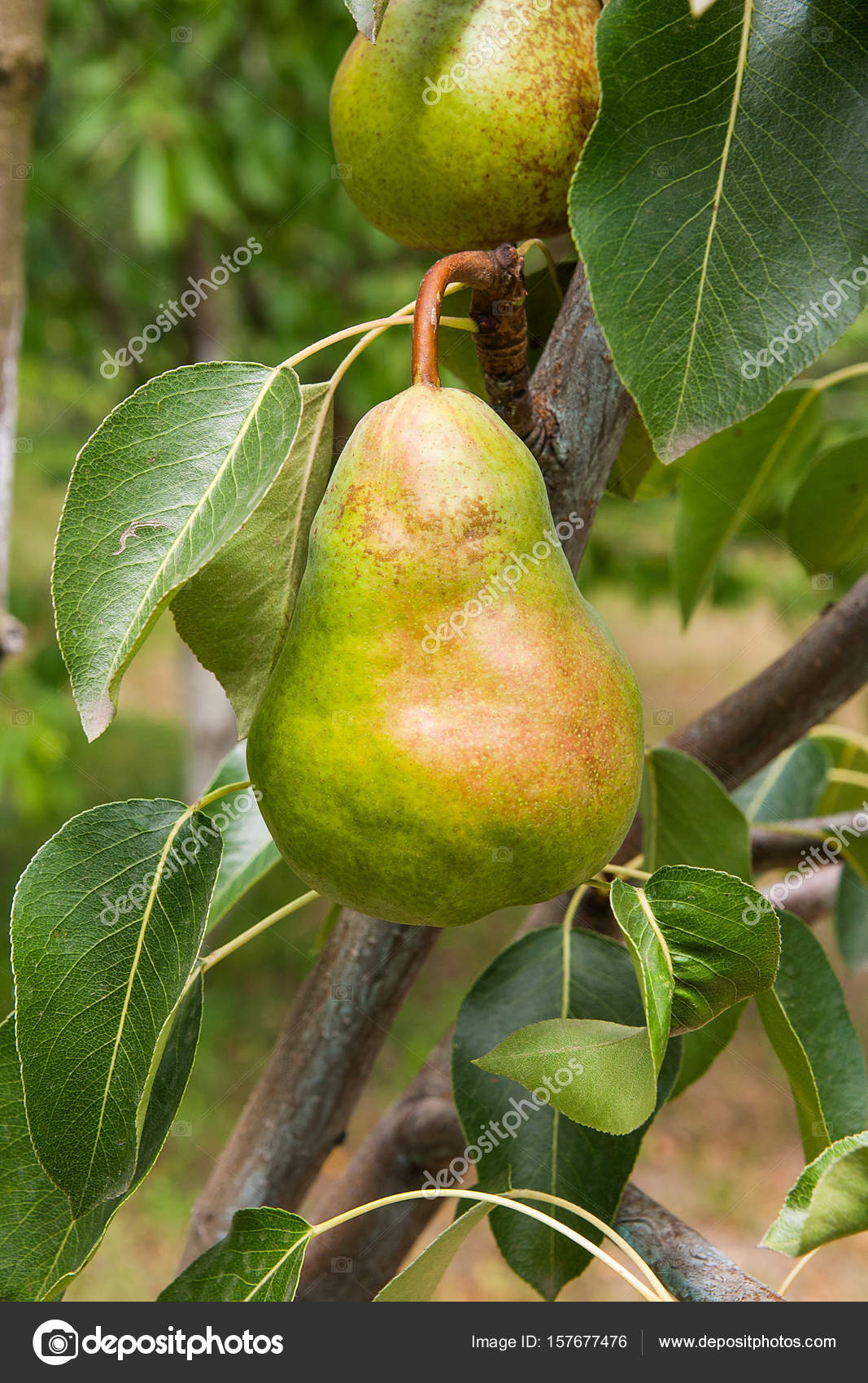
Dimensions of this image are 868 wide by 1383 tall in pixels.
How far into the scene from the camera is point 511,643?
0.48m

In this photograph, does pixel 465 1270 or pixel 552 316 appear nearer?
pixel 552 316

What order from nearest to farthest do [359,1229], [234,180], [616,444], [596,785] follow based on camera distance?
[596,785] < [616,444] < [359,1229] < [234,180]

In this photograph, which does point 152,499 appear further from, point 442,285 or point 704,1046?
point 704,1046

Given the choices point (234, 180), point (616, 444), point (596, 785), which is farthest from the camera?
point (234, 180)

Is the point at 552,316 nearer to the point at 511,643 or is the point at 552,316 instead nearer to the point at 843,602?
the point at 511,643

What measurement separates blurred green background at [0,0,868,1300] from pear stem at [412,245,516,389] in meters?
1.64

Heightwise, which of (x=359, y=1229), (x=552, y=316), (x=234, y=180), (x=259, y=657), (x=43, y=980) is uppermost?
(x=552, y=316)

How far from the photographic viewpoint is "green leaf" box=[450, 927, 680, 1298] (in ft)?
2.12

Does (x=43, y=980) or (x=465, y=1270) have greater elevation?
(x=43, y=980)

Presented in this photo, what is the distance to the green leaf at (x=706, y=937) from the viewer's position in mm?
495

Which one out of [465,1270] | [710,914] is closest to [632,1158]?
[710,914]

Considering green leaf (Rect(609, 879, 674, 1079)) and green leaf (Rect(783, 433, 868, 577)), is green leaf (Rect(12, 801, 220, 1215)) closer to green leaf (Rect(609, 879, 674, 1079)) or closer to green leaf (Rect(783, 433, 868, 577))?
green leaf (Rect(609, 879, 674, 1079))

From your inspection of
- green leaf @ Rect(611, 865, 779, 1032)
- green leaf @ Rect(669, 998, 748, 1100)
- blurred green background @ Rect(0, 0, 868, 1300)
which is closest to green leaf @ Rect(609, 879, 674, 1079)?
→ green leaf @ Rect(611, 865, 779, 1032)

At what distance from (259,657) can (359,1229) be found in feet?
2.07
